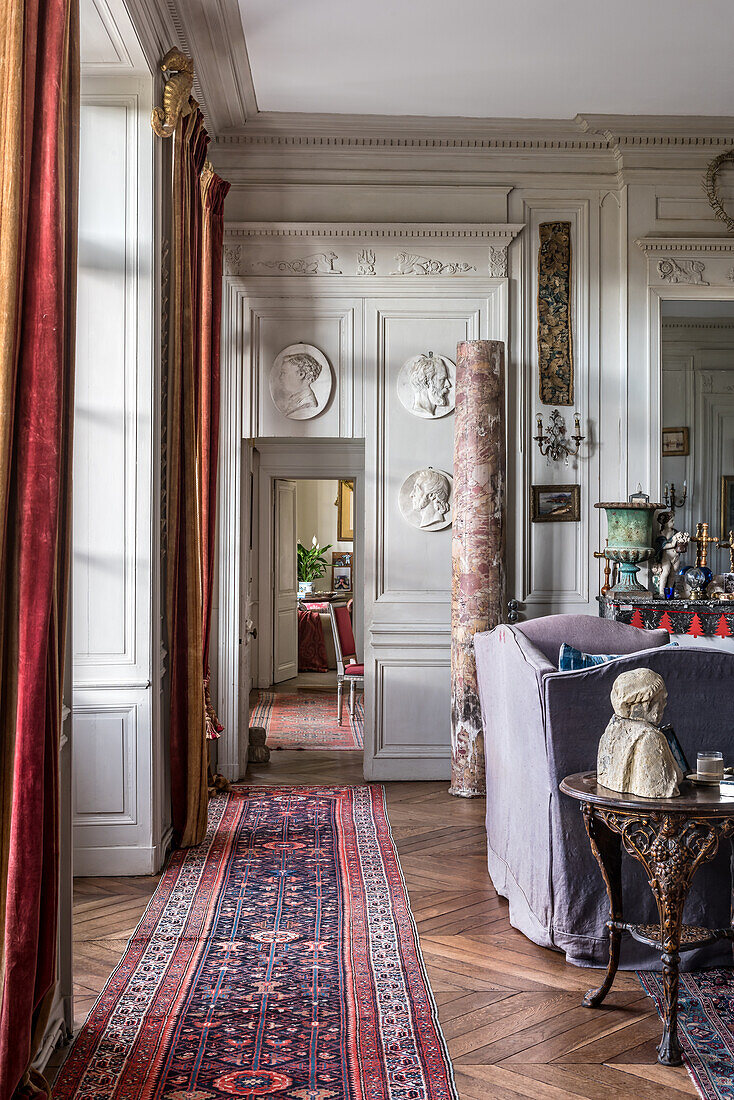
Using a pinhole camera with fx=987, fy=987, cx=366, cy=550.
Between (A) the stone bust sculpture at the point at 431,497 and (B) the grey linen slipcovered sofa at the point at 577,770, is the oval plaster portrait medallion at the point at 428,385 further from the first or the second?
(B) the grey linen slipcovered sofa at the point at 577,770

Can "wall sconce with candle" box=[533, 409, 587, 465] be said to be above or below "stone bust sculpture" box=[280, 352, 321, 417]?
below

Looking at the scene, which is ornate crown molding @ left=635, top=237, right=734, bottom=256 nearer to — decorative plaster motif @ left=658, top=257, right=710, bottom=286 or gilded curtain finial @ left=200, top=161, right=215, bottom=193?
decorative plaster motif @ left=658, top=257, right=710, bottom=286

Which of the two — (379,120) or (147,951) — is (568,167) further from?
(147,951)

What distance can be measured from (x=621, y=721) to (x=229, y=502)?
394 cm

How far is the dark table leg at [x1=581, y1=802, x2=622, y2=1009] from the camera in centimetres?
313

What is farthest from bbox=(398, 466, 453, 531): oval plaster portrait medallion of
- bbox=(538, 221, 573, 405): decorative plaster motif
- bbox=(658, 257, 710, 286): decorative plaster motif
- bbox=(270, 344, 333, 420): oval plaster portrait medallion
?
bbox=(658, 257, 710, 286): decorative plaster motif

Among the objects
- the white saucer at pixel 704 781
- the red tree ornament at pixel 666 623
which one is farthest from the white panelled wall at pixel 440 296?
the white saucer at pixel 704 781

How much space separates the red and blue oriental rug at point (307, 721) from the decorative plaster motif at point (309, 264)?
341 cm

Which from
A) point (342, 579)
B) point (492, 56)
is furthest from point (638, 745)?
point (342, 579)

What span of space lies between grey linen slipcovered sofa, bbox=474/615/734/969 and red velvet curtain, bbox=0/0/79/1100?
168 cm

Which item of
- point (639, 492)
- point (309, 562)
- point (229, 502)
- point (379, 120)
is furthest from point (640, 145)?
point (309, 562)

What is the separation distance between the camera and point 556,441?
6.58 metres

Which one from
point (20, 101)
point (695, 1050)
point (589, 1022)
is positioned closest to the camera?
point (20, 101)

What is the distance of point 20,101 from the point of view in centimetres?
242
